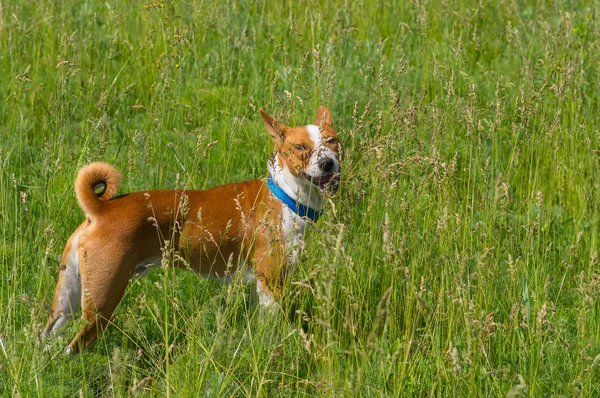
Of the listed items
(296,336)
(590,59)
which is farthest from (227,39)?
(296,336)

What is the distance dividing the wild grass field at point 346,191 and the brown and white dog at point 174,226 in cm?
11

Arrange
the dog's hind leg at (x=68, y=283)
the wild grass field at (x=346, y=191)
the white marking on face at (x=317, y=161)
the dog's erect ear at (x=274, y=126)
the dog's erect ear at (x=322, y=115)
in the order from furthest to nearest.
Answer: 1. the dog's erect ear at (x=322, y=115)
2. the dog's erect ear at (x=274, y=126)
3. the white marking on face at (x=317, y=161)
4. the dog's hind leg at (x=68, y=283)
5. the wild grass field at (x=346, y=191)

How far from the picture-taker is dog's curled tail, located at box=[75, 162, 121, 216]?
3600 millimetres

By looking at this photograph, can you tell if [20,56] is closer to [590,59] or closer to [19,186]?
[19,186]

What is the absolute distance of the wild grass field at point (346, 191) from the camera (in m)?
2.92

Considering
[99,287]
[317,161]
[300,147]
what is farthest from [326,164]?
[99,287]

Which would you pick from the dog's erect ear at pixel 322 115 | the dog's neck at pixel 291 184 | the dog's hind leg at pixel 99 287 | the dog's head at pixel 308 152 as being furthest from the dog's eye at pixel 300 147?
the dog's hind leg at pixel 99 287

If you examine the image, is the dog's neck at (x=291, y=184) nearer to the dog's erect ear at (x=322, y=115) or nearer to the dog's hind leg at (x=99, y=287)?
the dog's erect ear at (x=322, y=115)

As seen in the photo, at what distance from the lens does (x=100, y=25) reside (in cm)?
616

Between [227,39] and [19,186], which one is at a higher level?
[227,39]

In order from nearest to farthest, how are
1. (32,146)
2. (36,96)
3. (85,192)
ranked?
(85,192) → (32,146) → (36,96)

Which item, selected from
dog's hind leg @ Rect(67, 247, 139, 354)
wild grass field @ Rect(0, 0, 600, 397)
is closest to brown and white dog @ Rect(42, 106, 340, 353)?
dog's hind leg @ Rect(67, 247, 139, 354)

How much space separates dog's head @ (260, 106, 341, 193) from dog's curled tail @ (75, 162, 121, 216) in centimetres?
75

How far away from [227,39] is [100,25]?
100 cm
